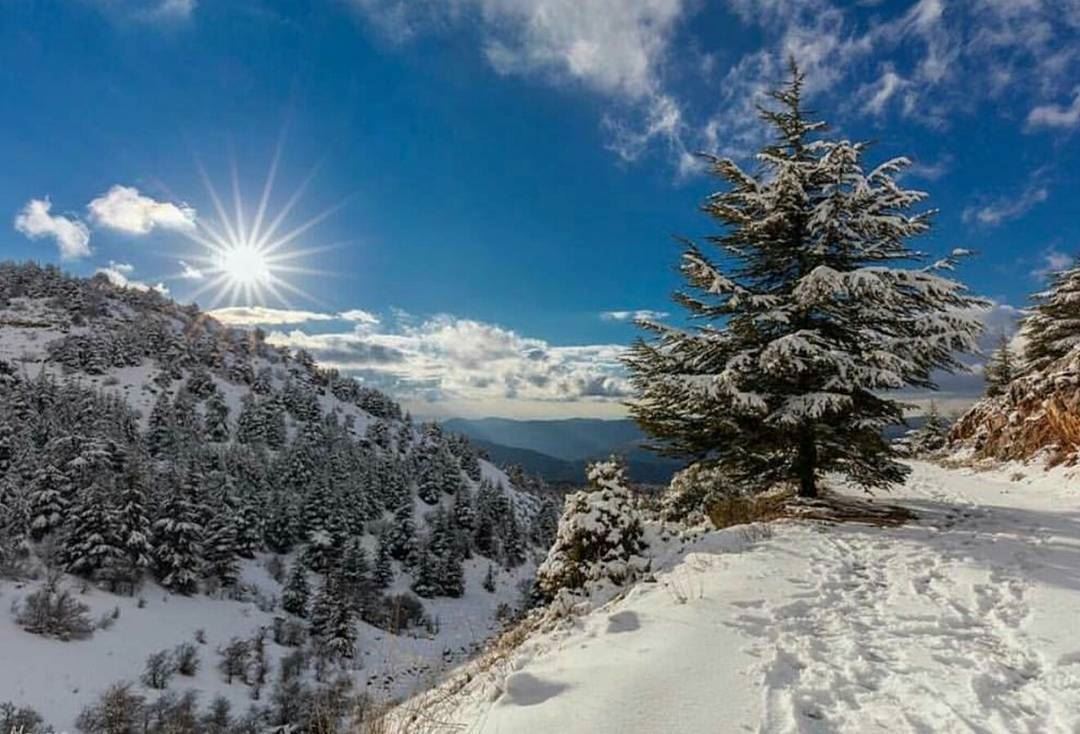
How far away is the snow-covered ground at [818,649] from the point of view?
3.24 m

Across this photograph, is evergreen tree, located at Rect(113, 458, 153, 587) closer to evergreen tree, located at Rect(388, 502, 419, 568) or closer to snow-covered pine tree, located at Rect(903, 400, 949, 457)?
evergreen tree, located at Rect(388, 502, 419, 568)

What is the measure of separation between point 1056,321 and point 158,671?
1750 inches

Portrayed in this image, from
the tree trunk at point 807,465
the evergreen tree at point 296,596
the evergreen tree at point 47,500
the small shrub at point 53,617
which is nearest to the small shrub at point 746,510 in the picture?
the tree trunk at point 807,465

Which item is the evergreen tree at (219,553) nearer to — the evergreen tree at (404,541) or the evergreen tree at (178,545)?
the evergreen tree at (178,545)

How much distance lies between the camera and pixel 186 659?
3045 cm

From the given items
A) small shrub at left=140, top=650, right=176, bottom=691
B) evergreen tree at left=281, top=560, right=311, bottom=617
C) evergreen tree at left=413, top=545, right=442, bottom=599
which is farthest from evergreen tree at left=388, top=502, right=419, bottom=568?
small shrub at left=140, top=650, right=176, bottom=691

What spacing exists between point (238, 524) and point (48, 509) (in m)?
17.3

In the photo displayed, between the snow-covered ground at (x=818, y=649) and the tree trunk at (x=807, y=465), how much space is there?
258 centimetres

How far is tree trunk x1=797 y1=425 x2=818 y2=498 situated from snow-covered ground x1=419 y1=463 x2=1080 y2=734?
2.58m

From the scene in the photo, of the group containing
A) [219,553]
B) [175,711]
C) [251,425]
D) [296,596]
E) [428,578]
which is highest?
[251,425]

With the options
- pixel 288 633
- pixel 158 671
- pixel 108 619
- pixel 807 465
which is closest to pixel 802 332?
pixel 807 465

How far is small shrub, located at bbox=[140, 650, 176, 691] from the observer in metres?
27.7

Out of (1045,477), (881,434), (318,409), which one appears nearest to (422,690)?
(881,434)

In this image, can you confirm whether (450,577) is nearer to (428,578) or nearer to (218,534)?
(428,578)
